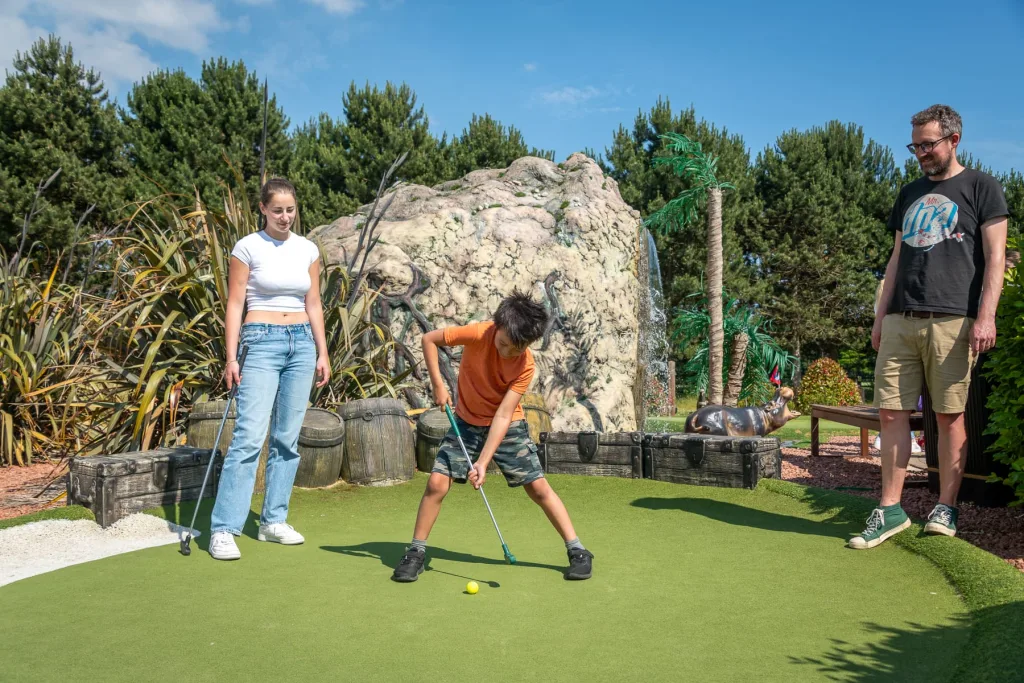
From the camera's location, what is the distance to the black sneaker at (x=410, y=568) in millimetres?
3318

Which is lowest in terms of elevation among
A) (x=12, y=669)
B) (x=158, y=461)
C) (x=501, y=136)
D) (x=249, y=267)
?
(x=12, y=669)

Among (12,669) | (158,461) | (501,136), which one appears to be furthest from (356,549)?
(501,136)

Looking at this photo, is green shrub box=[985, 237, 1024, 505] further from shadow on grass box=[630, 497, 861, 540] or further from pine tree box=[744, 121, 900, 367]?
pine tree box=[744, 121, 900, 367]

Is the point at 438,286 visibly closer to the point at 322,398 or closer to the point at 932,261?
the point at 322,398

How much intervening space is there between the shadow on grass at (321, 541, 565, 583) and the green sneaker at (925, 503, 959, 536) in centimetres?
169

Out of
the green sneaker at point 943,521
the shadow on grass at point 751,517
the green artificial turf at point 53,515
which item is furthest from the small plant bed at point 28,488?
the green sneaker at point 943,521

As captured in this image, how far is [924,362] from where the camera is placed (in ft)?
12.7

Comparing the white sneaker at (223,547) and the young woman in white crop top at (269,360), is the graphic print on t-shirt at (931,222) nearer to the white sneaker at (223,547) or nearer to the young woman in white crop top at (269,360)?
the young woman in white crop top at (269,360)

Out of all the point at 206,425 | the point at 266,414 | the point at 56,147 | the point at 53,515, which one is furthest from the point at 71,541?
the point at 56,147

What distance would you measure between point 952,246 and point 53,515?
447cm

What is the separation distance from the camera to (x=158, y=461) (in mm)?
4480

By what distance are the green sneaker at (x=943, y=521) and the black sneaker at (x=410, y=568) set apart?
2.28 meters

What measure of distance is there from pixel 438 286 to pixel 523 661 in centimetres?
527

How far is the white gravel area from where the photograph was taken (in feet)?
12.0
